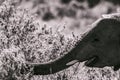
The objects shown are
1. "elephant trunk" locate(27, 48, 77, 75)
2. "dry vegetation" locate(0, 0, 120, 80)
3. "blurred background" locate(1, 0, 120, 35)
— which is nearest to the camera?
"elephant trunk" locate(27, 48, 77, 75)

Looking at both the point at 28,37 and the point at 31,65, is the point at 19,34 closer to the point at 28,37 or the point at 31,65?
the point at 28,37

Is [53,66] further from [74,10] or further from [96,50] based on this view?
[74,10]

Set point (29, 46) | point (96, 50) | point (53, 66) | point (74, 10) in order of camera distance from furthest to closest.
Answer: point (74, 10)
point (29, 46)
point (96, 50)
point (53, 66)

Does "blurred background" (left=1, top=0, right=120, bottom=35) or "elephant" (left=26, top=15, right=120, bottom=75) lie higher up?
"elephant" (left=26, top=15, right=120, bottom=75)

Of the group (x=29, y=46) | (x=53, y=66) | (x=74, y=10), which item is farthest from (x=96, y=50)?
(x=74, y=10)

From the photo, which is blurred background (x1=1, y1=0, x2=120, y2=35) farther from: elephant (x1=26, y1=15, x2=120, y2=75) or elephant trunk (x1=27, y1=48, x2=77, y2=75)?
elephant trunk (x1=27, y1=48, x2=77, y2=75)

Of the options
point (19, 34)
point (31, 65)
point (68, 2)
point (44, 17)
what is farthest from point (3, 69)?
point (68, 2)

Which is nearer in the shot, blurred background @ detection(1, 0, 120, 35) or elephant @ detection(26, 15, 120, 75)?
elephant @ detection(26, 15, 120, 75)

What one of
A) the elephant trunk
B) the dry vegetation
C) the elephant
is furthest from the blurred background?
the elephant trunk

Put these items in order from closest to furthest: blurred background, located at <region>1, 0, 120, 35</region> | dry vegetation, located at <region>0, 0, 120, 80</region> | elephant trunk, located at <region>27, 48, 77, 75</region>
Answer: elephant trunk, located at <region>27, 48, 77, 75</region>, dry vegetation, located at <region>0, 0, 120, 80</region>, blurred background, located at <region>1, 0, 120, 35</region>
